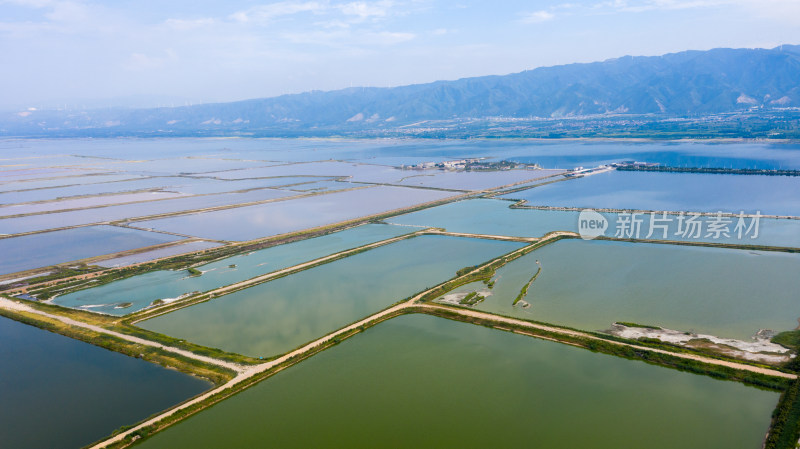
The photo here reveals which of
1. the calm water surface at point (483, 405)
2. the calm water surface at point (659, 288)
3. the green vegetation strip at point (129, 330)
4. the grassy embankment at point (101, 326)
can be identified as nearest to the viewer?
the calm water surface at point (483, 405)

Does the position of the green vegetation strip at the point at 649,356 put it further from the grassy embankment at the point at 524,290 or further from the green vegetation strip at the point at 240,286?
the green vegetation strip at the point at 240,286

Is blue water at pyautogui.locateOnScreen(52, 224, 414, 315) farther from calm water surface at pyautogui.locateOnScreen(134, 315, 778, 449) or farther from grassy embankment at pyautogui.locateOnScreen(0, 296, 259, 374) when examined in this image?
calm water surface at pyautogui.locateOnScreen(134, 315, 778, 449)

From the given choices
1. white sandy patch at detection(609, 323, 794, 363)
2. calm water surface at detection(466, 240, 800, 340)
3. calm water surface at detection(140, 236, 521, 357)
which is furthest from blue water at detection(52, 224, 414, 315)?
white sandy patch at detection(609, 323, 794, 363)

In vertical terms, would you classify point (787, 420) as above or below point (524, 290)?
below

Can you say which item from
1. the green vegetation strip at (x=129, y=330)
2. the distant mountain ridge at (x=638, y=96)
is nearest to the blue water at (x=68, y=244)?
the green vegetation strip at (x=129, y=330)

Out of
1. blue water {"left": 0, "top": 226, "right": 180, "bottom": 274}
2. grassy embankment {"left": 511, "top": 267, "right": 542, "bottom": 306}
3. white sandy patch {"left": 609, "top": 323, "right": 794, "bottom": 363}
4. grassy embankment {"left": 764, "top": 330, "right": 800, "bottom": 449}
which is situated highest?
blue water {"left": 0, "top": 226, "right": 180, "bottom": 274}

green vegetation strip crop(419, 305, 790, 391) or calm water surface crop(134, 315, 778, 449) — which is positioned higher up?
green vegetation strip crop(419, 305, 790, 391)

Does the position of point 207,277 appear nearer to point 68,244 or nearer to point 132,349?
point 132,349

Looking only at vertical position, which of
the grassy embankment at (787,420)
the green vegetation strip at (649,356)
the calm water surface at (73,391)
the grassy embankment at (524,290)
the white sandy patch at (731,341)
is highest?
the grassy embankment at (524,290)

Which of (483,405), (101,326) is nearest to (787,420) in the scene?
(483,405)

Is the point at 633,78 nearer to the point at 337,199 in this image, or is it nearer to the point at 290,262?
the point at 337,199

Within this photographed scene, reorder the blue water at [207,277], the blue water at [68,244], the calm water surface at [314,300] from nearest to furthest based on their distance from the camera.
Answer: the calm water surface at [314,300]
the blue water at [207,277]
the blue water at [68,244]

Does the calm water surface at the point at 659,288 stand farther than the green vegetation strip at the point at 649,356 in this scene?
Yes
